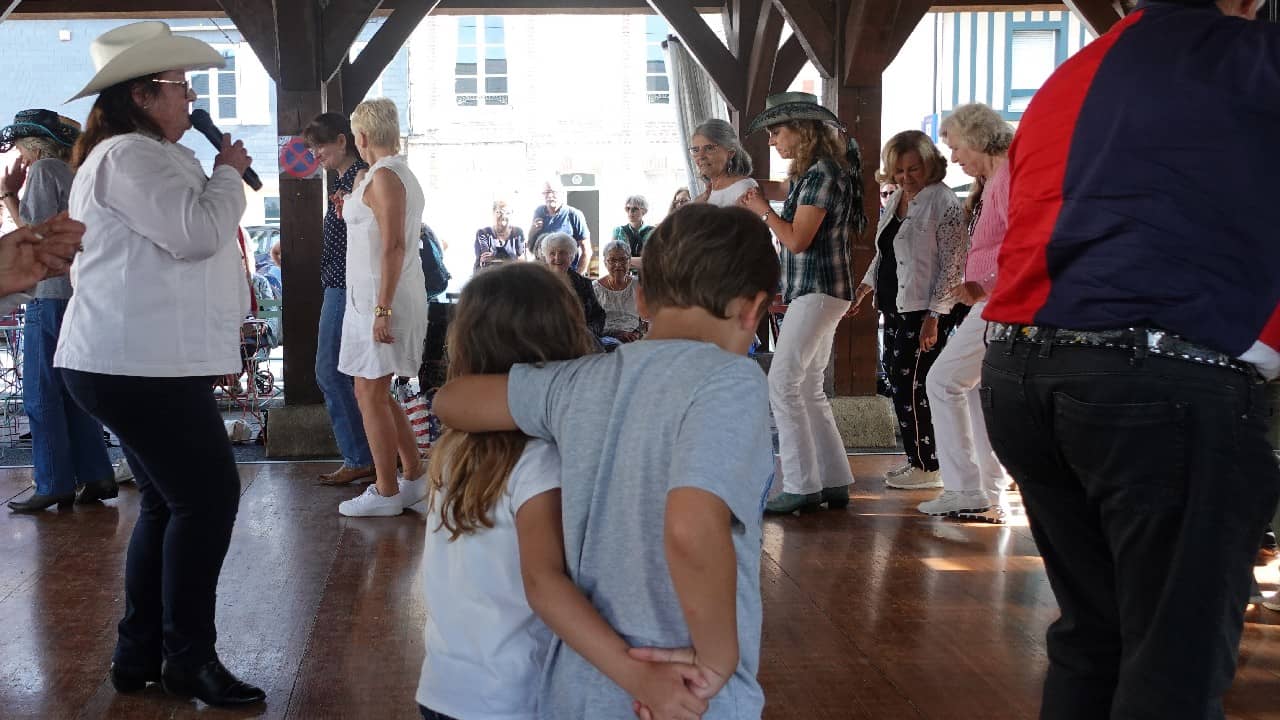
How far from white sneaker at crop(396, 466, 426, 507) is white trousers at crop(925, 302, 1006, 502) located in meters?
1.93

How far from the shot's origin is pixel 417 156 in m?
18.7

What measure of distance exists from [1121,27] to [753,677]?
0.98 metres

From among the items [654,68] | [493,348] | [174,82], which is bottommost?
[493,348]

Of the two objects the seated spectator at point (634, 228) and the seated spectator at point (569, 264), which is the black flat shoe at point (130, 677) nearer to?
the seated spectator at point (569, 264)

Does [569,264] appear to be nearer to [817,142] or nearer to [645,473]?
[817,142]

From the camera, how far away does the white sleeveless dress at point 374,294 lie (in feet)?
13.5

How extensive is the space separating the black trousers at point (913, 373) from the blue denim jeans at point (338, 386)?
214 cm

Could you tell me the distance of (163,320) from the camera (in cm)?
234

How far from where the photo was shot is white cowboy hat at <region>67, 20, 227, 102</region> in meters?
2.34

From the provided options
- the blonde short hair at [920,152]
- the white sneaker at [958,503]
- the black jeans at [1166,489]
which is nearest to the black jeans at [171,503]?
the black jeans at [1166,489]

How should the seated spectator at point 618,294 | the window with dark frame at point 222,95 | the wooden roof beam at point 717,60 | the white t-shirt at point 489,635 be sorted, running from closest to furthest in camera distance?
the white t-shirt at point 489,635, the seated spectator at point 618,294, the wooden roof beam at point 717,60, the window with dark frame at point 222,95

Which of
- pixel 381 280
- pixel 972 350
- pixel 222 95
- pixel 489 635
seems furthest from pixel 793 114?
pixel 222 95

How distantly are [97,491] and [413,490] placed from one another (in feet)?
4.26

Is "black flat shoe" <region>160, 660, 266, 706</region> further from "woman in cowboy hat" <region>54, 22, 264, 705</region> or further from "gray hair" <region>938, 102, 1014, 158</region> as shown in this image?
"gray hair" <region>938, 102, 1014, 158</region>
